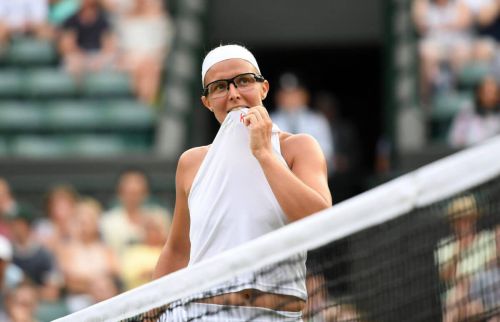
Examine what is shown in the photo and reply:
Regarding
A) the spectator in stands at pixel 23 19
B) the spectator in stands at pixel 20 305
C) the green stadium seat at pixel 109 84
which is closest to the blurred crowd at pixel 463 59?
the green stadium seat at pixel 109 84

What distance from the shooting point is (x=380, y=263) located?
3.31 m

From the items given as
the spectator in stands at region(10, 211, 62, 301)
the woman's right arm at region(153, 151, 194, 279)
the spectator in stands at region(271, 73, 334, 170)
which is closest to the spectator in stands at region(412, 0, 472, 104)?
the spectator in stands at region(271, 73, 334, 170)

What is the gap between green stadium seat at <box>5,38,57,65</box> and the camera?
12344mm

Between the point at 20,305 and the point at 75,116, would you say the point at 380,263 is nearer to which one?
the point at 20,305

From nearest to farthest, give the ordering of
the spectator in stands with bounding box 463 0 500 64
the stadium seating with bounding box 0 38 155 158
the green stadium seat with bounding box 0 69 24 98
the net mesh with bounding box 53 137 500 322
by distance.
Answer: the net mesh with bounding box 53 137 500 322
the stadium seating with bounding box 0 38 155 158
the spectator in stands with bounding box 463 0 500 64
the green stadium seat with bounding box 0 69 24 98

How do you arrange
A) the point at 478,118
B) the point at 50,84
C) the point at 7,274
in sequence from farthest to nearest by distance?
the point at 50,84, the point at 478,118, the point at 7,274

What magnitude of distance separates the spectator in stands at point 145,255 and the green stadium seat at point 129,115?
2.23m

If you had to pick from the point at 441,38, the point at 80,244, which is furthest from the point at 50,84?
the point at 441,38

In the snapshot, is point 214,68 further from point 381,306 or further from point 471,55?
point 471,55

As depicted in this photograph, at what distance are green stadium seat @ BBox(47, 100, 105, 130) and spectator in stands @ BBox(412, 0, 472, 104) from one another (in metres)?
3.25

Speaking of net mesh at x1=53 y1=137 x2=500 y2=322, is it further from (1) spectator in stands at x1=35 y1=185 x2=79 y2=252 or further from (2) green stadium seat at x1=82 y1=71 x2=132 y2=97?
(2) green stadium seat at x1=82 y1=71 x2=132 y2=97

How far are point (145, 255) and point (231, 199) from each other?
18.7 ft

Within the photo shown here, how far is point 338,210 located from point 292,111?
849cm

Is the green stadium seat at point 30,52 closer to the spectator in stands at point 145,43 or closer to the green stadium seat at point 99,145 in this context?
the spectator in stands at point 145,43
